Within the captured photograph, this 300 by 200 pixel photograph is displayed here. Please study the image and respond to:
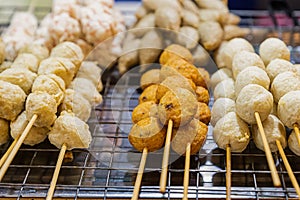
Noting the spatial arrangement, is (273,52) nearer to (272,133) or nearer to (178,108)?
(272,133)

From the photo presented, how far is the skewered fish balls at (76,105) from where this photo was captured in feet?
7.46

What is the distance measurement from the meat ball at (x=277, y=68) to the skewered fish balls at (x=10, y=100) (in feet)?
4.56

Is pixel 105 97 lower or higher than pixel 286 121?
higher

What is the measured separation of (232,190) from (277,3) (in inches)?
Result: 77.5

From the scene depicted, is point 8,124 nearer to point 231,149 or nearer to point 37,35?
point 37,35

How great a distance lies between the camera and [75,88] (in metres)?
2.49

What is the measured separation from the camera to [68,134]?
2.08 meters

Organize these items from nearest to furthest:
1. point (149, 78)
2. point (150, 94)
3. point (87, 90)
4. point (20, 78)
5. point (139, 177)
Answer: point (139, 177), point (20, 78), point (150, 94), point (87, 90), point (149, 78)

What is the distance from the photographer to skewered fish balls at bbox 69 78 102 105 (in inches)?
97.8

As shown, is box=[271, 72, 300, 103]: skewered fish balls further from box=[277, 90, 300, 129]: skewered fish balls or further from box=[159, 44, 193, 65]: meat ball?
box=[159, 44, 193, 65]: meat ball

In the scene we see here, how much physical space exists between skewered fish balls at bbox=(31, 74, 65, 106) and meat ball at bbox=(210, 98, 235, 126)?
84 cm

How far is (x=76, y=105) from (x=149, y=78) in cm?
54

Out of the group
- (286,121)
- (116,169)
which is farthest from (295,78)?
(116,169)

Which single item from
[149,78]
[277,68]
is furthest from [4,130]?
[277,68]
